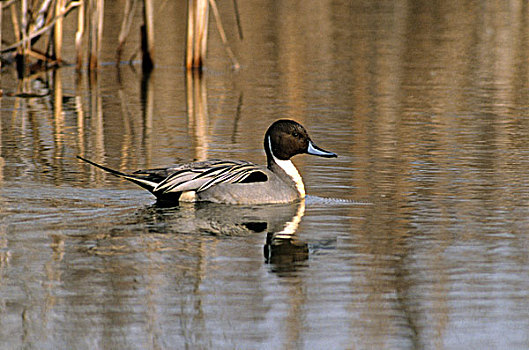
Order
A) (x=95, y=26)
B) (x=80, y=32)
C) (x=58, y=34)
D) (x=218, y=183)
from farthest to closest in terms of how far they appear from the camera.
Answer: (x=58, y=34), (x=80, y=32), (x=95, y=26), (x=218, y=183)

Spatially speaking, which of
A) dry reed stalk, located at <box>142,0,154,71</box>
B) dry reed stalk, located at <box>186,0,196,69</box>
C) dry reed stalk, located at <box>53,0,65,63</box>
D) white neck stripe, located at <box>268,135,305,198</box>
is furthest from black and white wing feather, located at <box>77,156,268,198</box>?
dry reed stalk, located at <box>142,0,154,71</box>

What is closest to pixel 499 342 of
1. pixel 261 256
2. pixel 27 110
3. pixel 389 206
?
pixel 261 256

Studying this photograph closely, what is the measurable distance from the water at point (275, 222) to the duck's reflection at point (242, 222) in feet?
0.10

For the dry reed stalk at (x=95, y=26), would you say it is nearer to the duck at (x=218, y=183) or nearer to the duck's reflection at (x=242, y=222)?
the duck at (x=218, y=183)

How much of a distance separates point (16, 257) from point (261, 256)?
1.56 m

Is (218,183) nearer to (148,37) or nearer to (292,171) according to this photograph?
(292,171)

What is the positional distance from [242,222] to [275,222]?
0.25m

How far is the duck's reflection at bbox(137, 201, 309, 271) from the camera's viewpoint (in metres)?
7.24

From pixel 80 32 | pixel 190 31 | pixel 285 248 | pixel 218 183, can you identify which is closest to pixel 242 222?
pixel 218 183

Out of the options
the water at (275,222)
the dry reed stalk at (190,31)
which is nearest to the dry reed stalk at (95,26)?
the water at (275,222)

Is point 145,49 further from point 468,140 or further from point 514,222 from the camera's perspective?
point 514,222

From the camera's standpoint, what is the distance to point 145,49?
19.0 metres

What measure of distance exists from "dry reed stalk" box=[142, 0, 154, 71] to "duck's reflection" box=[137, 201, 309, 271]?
31.3 ft

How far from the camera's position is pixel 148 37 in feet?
61.0
